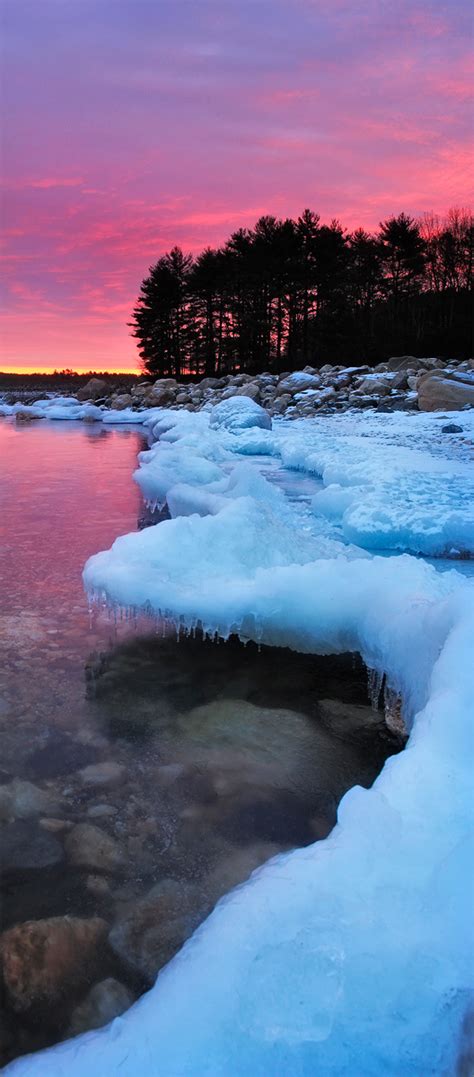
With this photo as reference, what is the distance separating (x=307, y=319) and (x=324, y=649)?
34.1 metres

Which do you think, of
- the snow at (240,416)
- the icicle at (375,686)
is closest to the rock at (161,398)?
the snow at (240,416)

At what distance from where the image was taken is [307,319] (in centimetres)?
3416

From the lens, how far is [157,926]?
132cm

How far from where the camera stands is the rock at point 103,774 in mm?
1757

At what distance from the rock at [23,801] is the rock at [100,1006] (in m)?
0.52

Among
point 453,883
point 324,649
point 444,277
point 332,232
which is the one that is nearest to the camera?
point 453,883

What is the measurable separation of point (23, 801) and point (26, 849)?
0.17 metres

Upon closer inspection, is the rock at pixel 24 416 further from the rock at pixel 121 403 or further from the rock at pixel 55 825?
the rock at pixel 55 825

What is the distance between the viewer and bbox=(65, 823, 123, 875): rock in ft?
4.85

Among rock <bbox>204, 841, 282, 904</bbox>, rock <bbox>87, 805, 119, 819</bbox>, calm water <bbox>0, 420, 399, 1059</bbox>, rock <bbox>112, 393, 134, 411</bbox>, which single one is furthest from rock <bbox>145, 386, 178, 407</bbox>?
rock <bbox>204, 841, 282, 904</bbox>

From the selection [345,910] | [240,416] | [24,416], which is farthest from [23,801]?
[24,416]

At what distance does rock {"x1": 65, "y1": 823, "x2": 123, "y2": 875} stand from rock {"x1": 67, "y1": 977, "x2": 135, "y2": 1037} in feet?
0.93

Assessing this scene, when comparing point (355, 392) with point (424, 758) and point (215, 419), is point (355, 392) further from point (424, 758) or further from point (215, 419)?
point (424, 758)

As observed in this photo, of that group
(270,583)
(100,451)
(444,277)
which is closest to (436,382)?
(100,451)
